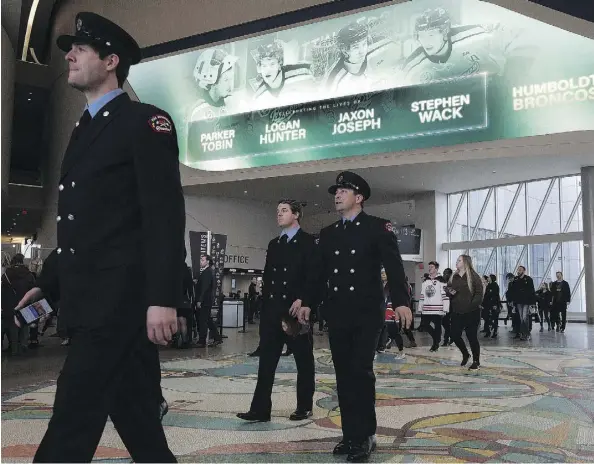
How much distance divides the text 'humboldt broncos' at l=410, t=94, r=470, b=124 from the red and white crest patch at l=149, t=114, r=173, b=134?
49.8 feet

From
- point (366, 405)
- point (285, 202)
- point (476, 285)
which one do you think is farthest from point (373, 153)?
point (366, 405)

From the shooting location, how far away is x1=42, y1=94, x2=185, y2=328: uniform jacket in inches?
70.3

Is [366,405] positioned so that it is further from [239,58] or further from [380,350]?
[239,58]

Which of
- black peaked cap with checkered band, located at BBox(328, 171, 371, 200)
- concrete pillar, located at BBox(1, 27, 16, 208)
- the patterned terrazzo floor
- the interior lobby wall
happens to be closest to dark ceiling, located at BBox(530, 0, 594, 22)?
black peaked cap with checkered band, located at BBox(328, 171, 371, 200)

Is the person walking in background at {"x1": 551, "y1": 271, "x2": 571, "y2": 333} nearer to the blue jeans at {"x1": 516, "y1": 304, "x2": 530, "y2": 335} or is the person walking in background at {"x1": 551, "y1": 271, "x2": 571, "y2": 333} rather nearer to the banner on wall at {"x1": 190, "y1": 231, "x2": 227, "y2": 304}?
the blue jeans at {"x1": 516, "y1": 304, "x2": 530, "y2": 335}

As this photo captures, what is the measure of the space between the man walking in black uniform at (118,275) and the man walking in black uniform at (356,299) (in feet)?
5.94

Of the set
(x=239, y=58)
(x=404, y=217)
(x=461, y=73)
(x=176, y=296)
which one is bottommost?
(x=176, y=296)

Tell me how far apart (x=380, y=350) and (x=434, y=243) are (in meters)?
14.4

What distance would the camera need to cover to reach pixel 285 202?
483 cm

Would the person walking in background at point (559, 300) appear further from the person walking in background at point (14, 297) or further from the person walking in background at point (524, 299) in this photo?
the person walking in background at point (14, 297)

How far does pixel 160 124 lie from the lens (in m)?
1.92

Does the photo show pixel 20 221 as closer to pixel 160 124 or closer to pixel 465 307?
pixel 465 307

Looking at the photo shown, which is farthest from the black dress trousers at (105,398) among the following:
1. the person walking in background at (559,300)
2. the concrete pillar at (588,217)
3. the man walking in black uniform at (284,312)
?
the concrete pillar at (588,217)

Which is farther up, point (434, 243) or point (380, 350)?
point (434, 243)
